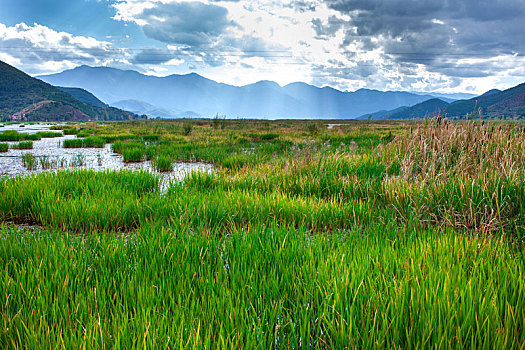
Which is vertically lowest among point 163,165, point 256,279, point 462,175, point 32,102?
point 256,279

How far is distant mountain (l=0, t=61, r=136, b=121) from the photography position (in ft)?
382

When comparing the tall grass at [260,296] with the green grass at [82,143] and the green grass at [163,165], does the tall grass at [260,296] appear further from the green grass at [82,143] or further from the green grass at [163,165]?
the green grass at [82,143]

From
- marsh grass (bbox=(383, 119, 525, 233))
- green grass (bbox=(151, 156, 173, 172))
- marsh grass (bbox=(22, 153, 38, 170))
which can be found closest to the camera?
marsh grass (bbox=(383, 119, 525, 233))

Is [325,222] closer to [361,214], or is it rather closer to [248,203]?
[361,214]

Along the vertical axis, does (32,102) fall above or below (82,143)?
above

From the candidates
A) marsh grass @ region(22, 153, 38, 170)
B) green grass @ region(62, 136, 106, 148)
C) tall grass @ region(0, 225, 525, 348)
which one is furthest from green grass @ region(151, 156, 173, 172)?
green grass @ region(62, 136, 106, 148)

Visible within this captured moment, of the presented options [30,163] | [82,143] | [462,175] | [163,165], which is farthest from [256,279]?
[82,143]

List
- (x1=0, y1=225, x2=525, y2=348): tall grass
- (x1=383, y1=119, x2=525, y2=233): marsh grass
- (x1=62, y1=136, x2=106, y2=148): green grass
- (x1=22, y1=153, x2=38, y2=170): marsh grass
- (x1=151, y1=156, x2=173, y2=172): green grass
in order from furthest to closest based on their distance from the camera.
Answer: (x1=62, y1=136, x2=106, y2=148): green grass
(x1=151, y1=156, x2=173, y2=172): green grass
(x1=22, y1=153, x2=38, y2=170): marsh grass
(x1=383, y1=119, x2=525, y2=233): marsh grass
(x1=0, y1=225, x2=525, y2=348): tall grass

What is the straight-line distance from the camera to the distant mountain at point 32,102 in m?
117

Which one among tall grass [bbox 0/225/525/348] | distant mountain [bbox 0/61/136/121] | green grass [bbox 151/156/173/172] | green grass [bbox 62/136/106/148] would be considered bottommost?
tall grass [bbox 0/225/525/348]


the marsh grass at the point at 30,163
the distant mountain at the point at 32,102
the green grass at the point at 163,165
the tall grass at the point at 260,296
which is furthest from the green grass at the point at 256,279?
the distant mountain at the point at 32,102

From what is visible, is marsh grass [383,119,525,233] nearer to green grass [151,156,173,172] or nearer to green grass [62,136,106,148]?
green grass [151,156,173,172]

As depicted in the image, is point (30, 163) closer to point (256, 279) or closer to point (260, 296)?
point (256, 279)

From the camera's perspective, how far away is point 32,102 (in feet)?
432
